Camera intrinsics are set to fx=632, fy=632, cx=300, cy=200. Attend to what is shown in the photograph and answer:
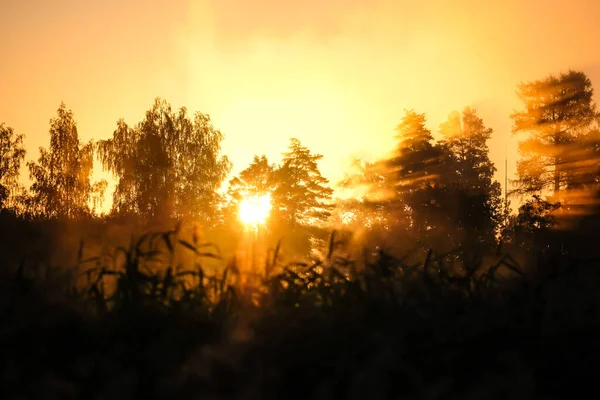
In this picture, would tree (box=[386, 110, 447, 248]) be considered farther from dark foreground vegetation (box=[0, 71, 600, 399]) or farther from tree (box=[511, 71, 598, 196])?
dark foreground vegetation (box=[0, 71, 600, 399])

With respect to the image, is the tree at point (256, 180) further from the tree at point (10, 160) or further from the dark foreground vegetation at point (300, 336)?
the dark foreground vegetation at point (300, 336)

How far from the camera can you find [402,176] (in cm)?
5928

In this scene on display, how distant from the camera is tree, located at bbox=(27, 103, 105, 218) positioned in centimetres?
5031

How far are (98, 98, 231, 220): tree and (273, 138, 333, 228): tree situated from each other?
14.2m

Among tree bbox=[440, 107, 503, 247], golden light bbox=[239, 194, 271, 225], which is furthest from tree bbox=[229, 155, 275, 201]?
tree bbox=[440, 107, 503, 247]

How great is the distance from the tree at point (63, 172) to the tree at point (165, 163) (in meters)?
1.99

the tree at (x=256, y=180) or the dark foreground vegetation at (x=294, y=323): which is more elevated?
the tree at (x=256, y=180)

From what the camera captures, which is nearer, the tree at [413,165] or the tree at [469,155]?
the tree at [413,165]

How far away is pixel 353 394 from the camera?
1.26 metres

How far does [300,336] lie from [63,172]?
5311 cm

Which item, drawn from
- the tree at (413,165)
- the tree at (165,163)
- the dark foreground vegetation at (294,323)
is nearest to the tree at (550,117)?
the tree at (413,165)

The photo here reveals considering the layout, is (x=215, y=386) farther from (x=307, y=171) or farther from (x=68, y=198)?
(x=307, y=171)

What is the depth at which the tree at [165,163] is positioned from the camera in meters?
50.9

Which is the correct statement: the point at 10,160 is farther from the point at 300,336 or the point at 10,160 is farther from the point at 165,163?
the point at 300,336
